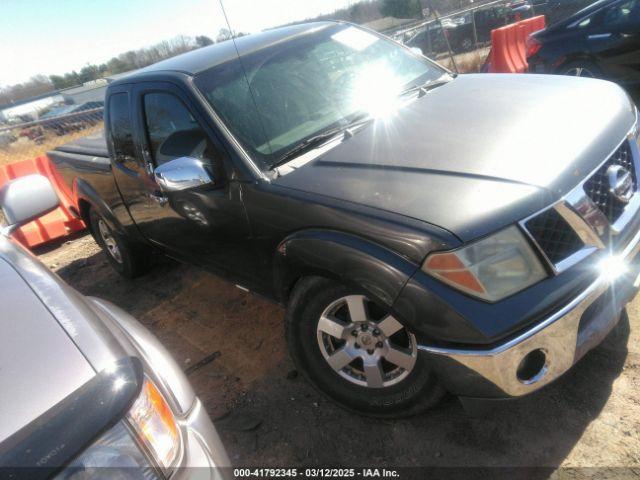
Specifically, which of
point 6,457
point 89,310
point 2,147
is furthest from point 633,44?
point 2,147

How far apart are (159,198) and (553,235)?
2549 mm

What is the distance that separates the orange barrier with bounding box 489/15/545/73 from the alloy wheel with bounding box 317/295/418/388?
7.78 meters

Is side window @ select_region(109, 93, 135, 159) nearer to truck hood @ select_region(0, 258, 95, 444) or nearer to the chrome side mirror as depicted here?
the chrome side mirror

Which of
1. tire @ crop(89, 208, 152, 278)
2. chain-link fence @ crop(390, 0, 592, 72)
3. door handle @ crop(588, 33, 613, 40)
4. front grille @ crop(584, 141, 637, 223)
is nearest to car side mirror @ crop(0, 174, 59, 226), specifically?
tire @ crop(89, 208, 152, 278)

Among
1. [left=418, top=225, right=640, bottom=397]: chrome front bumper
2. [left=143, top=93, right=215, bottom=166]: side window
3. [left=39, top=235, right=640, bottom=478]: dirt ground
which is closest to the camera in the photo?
[left=418, top=225, right=640, bottom=397]: chrome front bumper

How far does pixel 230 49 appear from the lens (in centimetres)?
322

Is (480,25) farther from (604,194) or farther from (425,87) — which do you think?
(604,194)

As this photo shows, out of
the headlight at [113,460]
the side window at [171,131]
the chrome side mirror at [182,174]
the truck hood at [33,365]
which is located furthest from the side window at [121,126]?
the headlight at [113,460]

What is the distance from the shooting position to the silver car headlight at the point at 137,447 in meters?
1.14

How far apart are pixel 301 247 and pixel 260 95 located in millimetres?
1126

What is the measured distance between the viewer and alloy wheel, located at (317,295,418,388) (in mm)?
2121

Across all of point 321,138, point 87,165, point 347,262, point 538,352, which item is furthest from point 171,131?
point 538,352

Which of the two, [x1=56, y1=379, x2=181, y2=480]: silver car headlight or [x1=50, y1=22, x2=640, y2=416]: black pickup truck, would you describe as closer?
[x1=56, y1=379, x2=181, y2=480]: silver car headlight

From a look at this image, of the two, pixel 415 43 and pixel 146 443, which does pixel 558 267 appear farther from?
pixel 415 43
